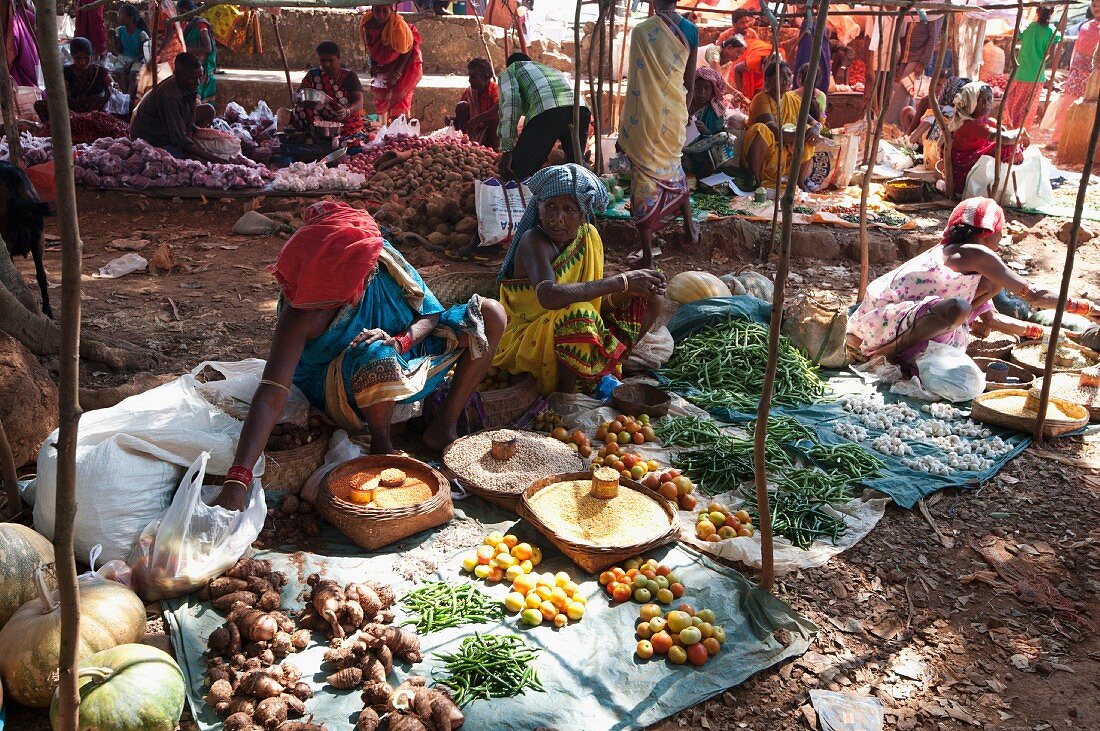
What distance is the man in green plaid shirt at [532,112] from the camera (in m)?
6.78

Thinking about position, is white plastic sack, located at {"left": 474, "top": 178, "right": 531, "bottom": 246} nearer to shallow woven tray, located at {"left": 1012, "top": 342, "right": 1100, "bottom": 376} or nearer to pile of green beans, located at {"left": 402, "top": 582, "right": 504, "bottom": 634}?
shallow woven tray, located at {"left": 1012, "top": 342, "right": 1100, "bottom": 376}

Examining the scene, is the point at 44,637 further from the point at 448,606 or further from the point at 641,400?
the point at 641,400

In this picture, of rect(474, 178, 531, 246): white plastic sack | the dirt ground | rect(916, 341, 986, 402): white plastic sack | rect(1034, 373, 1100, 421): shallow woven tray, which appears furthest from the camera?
rect(474, 178, 531, 246): white plastic sack

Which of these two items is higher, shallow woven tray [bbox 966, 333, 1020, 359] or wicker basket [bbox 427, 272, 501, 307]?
wicker basket [bbox 427, 272, 501, 307]

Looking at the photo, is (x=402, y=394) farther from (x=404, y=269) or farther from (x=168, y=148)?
(x=168, y=148)

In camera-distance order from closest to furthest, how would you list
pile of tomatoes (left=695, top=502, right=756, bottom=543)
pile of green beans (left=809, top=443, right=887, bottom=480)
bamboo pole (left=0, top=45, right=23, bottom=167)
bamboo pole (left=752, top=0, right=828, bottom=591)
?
bamboo pole (left=752, top=0, right=828, bottom=591), pile of tomatoes (left=695, top=502, right=756, bottom=543), pile of green beans (left=809, top=443, right=887, bottom=480), bamboo pole (left=0, top=45, right=23, bottom=167)

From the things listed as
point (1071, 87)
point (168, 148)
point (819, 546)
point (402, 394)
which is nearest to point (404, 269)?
point (402, 394)

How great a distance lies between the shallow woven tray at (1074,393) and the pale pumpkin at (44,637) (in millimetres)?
4189

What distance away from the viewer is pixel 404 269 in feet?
11.3

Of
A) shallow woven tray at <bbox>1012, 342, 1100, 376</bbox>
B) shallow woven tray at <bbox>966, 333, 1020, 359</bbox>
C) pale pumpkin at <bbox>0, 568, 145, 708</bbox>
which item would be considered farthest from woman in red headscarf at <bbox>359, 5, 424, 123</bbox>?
pale pumpkin at <bbox>0, 568, 145, 708</bbox>

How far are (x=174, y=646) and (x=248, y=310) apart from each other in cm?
335

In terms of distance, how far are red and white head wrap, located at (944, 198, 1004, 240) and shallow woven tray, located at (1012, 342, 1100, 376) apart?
0.81 metres

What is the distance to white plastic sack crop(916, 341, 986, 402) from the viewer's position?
14.6 ft

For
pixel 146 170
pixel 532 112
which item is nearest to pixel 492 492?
pixel 532 112
